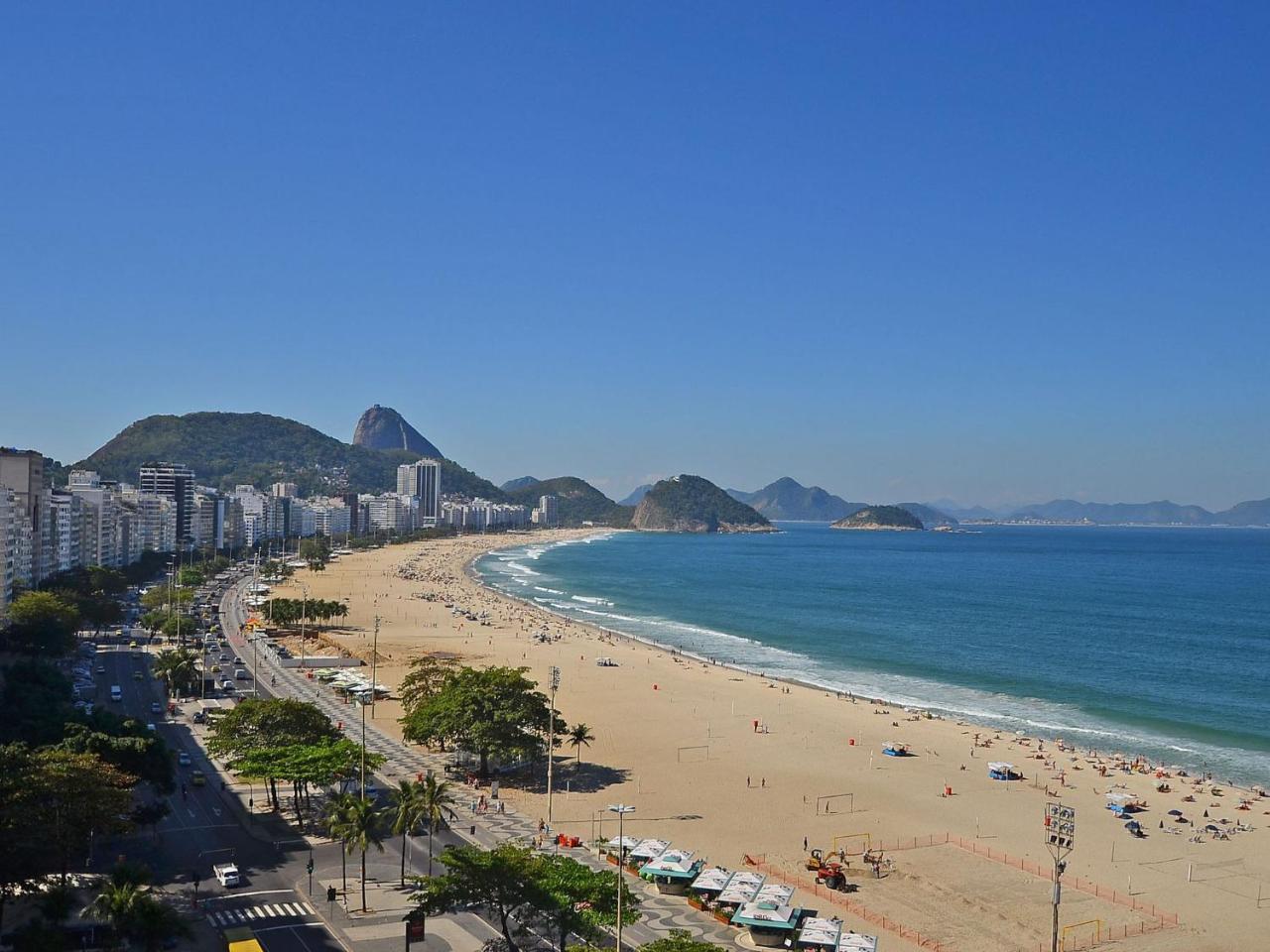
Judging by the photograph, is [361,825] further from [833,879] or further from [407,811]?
[833,879]

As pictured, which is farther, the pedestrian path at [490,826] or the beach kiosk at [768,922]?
the pedestrian path at [490,826]

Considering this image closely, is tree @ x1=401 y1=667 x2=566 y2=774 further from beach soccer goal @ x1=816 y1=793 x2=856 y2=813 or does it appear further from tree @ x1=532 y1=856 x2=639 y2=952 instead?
tree @ x1=532 y1=856 x2=639 y2=952

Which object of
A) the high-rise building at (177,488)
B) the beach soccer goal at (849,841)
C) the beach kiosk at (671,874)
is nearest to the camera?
the beach kiosk at (671,874)

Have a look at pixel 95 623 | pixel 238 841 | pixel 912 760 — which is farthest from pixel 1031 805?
pixel 95 623

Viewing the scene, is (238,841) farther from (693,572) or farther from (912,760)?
(693,572)

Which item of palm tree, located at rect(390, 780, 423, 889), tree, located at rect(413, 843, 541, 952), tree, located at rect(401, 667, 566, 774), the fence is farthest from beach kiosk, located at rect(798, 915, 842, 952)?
tree, located at rect(401, 667, 566, 774)

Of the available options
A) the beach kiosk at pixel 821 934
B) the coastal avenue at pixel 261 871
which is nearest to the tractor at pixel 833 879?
the beach kiosk at pixel 821 934

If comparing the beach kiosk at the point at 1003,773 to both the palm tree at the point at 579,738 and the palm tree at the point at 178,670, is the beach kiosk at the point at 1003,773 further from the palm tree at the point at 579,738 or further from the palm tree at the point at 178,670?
the palm tree at the point at 178,670
